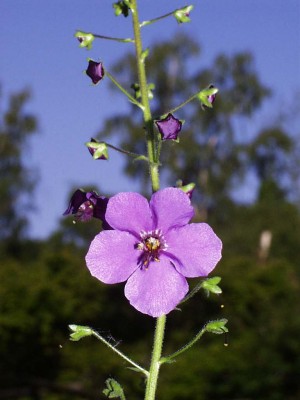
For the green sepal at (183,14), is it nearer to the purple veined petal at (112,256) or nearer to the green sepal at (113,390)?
the purple veined petal at (112,256)

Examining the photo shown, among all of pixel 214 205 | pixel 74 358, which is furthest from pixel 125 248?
pixel 214 205

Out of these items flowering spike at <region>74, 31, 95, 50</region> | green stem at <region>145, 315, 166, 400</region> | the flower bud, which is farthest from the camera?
flowering spike at <region>74, 31, 95, 50</region>

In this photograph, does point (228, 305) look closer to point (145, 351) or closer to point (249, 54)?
point (145, 351)

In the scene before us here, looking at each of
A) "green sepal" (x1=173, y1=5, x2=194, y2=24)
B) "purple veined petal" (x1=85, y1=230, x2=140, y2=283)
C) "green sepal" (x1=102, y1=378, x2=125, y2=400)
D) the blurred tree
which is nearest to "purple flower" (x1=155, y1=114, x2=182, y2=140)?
"purple veined petal" (x1=85, y1=230, x2=140, y2=283)

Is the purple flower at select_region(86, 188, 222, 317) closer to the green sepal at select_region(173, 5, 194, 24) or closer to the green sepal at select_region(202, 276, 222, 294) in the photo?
the green sepal at select_region(202, 276, 222, 294)

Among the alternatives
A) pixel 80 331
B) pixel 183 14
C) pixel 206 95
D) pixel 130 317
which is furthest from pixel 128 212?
pixel 130 317

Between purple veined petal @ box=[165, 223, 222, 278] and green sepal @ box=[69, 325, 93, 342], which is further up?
purple veined petal @ box=[165, 223, 222, 278]
